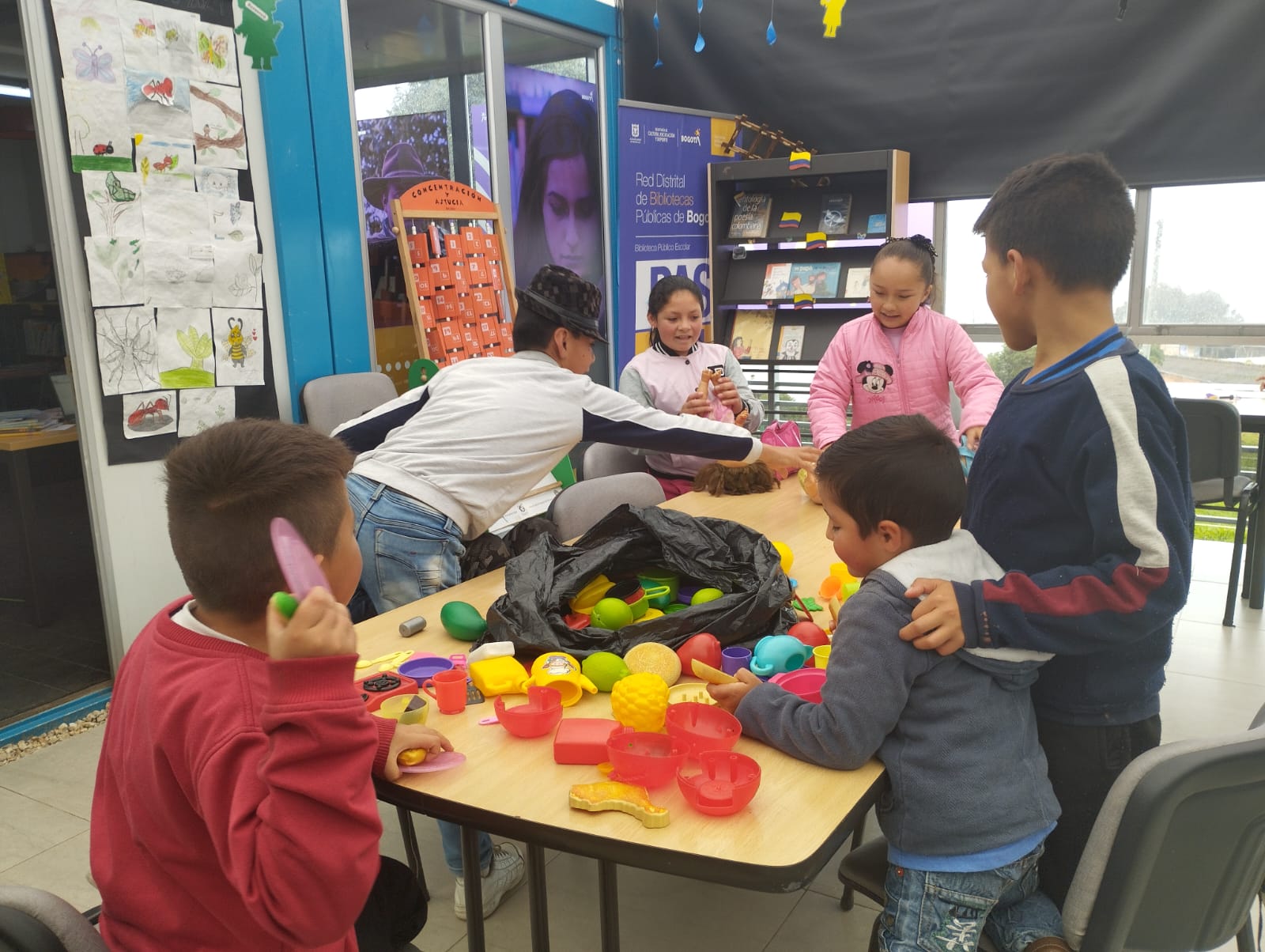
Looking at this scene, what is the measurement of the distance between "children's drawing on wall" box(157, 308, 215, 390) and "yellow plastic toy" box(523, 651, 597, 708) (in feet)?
8.27

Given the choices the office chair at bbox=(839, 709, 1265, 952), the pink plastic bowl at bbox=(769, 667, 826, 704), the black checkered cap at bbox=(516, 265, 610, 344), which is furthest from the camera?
the black checkered cap at bbox=(516, 265, 610, 344)

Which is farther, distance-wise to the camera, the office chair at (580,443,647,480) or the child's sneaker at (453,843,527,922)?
the office chair at (580,443,647,480)

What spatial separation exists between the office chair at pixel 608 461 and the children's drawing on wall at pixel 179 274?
1606 millimetres

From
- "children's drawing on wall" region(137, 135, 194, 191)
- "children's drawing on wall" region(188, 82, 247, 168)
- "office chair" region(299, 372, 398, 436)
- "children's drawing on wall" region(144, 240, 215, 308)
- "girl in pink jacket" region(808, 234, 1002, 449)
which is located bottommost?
"office chair" region(299, 372, 398, 436)

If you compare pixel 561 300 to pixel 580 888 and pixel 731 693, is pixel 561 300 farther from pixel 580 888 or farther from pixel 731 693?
pixel 580 888

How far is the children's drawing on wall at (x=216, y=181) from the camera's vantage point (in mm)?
3535

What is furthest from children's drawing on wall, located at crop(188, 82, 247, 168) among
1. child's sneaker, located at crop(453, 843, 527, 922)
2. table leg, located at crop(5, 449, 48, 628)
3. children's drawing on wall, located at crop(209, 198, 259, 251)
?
child's sneaker, located at crop(453, 843, 527, 922)

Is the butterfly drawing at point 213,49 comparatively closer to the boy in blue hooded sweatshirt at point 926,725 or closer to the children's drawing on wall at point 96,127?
the children's drawing on wall at point 96,127

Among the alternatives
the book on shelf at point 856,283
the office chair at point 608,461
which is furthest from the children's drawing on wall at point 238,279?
the book on shelf at point 856,283

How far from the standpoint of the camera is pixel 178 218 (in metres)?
3.46

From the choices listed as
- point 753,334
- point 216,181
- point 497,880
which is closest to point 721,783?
point 497,880

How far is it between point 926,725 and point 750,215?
520 centimetres

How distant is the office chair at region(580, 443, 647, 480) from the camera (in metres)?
3.31

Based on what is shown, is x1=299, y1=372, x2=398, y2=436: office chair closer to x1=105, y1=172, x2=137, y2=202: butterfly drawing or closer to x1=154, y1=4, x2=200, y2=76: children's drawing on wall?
x1=105, y1=172, x2=137, y2=202: butterfly drawing
